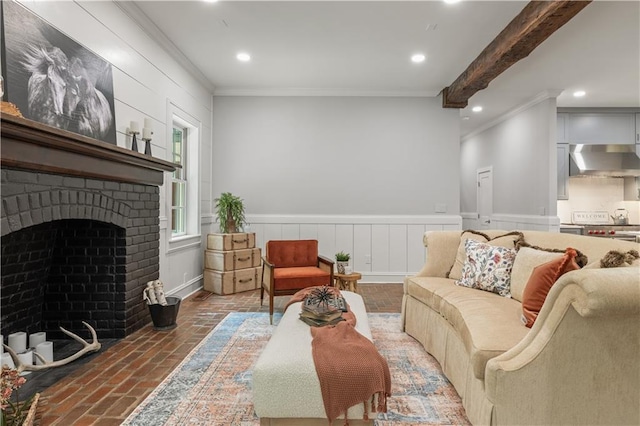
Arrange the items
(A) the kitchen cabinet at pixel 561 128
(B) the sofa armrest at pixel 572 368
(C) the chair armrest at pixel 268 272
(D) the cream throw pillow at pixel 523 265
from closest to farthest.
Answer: (B) the sofa armrest at pixel 572 368
(D) the cream throw pillow at pixel 523 265
(C) the chair armrest at pixel 268 272
(A) the kitchen cabinet at pixel 561 128

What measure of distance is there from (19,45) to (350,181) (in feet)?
14.1

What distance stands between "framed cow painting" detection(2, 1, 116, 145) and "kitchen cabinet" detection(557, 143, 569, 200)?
6.67 m

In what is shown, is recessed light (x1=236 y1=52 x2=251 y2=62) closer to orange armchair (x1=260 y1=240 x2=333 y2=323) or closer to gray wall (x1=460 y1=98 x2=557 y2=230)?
orange armchair (x1=260 y1=240 x2=333 y2=323)

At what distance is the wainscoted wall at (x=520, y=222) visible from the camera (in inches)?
222

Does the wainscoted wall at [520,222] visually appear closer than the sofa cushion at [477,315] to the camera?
No

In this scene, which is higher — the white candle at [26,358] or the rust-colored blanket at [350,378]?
the rust-colored blanket at [350,378]

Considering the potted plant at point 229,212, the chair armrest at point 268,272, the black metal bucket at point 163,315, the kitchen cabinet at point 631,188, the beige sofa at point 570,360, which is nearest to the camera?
the beige sofa at point 570,360

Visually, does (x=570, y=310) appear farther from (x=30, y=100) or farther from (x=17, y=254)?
(x=17, y=254)

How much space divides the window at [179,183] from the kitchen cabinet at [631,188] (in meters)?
7.57

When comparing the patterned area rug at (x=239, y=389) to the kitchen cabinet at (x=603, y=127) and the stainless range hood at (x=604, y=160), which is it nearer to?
the stainless range hood at (x=604, y=160)

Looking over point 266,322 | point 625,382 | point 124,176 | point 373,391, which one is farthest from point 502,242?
point 124,176

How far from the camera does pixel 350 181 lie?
583 centimetres

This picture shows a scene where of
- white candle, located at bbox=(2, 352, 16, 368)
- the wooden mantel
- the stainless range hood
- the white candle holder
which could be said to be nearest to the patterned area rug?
white candle, located at bbox=(2, 352, 16, 368)

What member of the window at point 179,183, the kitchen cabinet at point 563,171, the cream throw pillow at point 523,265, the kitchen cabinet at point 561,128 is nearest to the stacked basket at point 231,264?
the window at point 179,183
